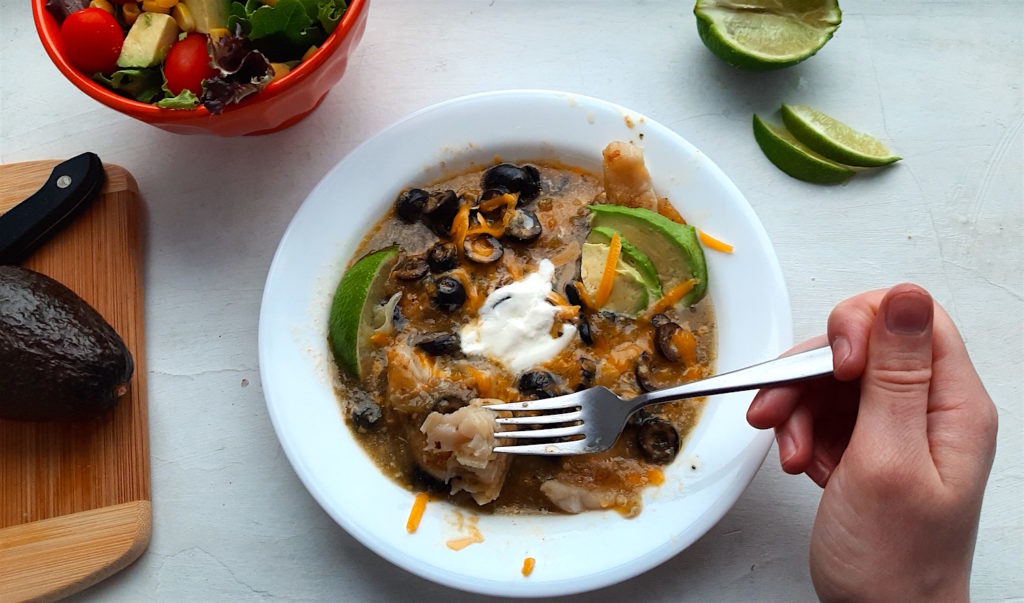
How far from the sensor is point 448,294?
118 inches

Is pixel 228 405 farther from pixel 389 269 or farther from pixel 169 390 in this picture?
pixel 389 269

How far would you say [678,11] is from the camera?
3697mm

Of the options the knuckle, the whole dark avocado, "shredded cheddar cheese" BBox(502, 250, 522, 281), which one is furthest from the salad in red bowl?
the knuckle

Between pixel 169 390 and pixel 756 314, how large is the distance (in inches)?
91.6

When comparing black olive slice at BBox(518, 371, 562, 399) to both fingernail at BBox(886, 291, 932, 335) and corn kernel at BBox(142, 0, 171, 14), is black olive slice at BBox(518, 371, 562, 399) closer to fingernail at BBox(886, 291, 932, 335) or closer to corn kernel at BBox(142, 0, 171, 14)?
fingernail at BBox(886, 291, 932, 335)

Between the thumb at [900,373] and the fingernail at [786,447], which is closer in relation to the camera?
the thumb at [900,373]

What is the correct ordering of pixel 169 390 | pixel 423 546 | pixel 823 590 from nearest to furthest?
1. pixel 823 590
2. pixel 423 546
3. pixel 169 390

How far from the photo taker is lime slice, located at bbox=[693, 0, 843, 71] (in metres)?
3.38

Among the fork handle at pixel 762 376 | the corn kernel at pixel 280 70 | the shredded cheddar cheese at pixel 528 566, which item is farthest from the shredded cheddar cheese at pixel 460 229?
the shredded cheddar cheese at pixel 528 566

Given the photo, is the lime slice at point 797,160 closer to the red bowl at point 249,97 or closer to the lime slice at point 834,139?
the lime slice at point 834,139

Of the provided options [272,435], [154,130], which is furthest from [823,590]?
[154,130]

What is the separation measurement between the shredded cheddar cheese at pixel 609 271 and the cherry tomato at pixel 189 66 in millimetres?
1543

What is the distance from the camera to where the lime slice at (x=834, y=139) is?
344 cm

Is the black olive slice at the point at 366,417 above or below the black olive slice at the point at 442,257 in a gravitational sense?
below
